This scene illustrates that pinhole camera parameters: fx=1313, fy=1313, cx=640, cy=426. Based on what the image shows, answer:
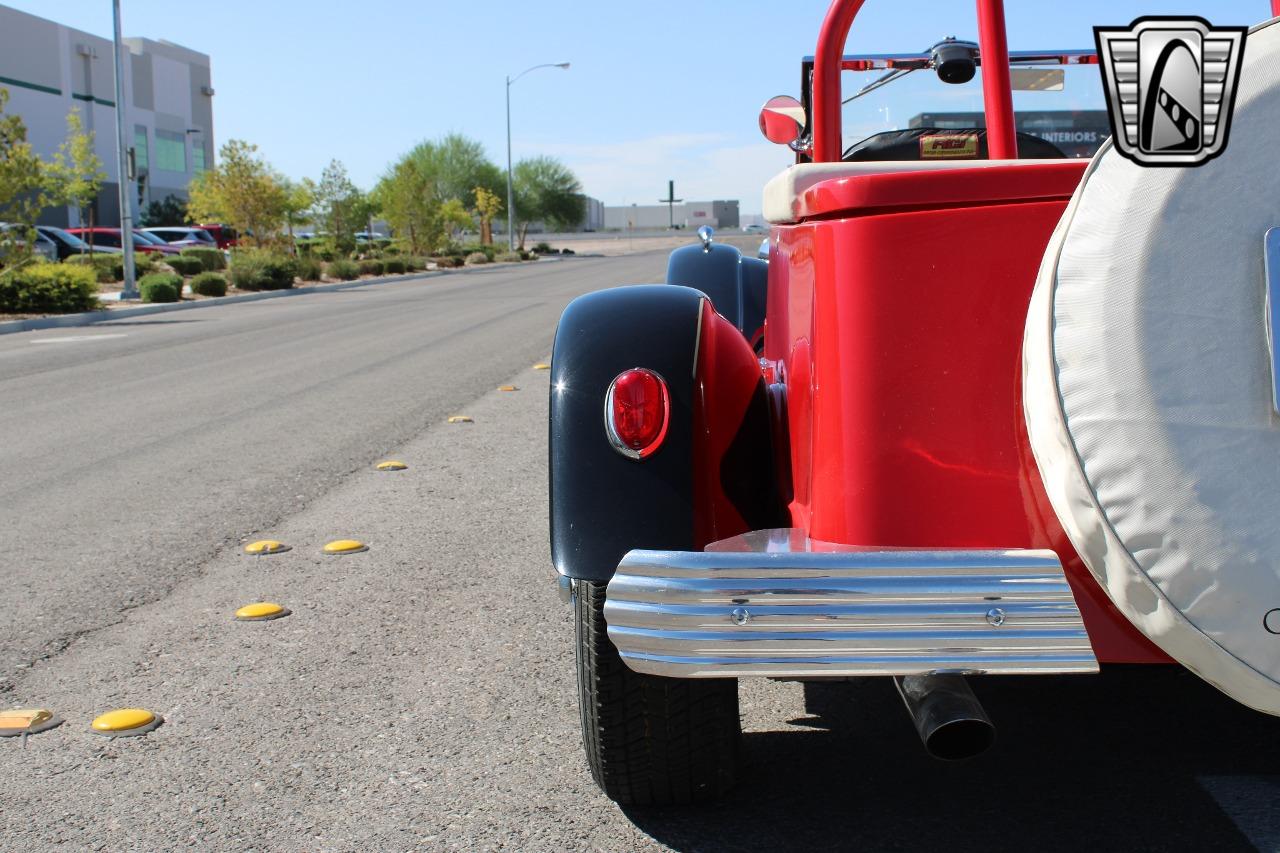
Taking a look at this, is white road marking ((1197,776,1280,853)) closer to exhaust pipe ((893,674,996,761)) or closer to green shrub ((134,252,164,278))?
exhaust pipe ((893,674,996,761))

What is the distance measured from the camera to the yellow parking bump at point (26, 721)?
3281mm

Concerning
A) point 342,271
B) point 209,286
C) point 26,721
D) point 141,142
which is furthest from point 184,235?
point 26,721

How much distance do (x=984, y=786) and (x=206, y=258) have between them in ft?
120

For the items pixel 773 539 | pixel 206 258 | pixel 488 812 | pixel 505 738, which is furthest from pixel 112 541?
pixel 206 258

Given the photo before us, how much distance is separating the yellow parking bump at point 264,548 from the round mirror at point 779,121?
8.04ft

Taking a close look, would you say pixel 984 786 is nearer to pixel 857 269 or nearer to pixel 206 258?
pixel 857 269

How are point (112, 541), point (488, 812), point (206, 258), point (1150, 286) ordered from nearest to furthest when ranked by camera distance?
point (1150, 286)
point (488, 812)
point (112, 541)
point (206, 258)

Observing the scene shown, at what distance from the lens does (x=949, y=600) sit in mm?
2041

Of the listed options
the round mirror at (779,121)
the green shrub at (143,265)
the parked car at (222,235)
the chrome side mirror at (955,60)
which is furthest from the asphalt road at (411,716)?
the parked car at (222,235)

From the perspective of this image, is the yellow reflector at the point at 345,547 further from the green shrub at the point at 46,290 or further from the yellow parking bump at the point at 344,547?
the green shrub at the point at 46,290

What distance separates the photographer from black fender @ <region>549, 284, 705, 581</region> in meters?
2.57

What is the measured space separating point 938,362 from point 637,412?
2.11 feet

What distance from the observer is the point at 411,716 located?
331cm

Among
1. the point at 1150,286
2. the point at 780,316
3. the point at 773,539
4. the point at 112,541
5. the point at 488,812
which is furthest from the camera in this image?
the point at 112,541
